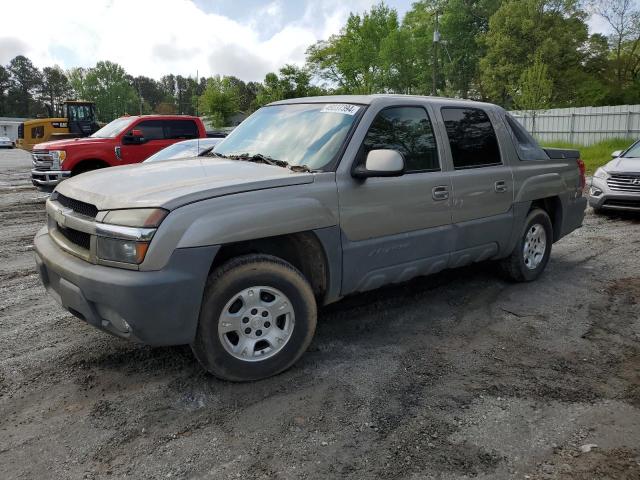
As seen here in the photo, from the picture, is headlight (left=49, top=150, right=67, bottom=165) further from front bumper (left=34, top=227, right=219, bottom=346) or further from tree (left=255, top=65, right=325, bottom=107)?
tree (left=255, top=65, right=325, bottom=107)

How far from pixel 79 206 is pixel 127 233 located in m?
0.74

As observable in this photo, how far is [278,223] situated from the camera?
3.32 metres

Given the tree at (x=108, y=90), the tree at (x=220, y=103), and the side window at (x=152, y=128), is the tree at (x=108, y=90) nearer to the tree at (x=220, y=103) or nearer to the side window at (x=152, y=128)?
the tree at (x=220, y=103)

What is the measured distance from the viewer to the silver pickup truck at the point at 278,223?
2988 mm

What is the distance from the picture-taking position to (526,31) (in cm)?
4556

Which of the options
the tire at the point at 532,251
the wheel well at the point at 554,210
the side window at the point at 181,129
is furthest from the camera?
the side window at the point at 181,129

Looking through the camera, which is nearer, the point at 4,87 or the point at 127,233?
the point at 127,233

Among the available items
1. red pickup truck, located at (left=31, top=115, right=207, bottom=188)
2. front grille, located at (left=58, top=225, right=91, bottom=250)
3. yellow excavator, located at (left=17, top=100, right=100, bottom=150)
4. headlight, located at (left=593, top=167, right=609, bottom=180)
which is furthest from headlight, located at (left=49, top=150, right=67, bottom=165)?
yellow excavator, located at (left=17, top=100, right=100, bottom=150)

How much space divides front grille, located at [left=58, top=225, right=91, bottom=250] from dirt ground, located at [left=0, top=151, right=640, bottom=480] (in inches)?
34.9

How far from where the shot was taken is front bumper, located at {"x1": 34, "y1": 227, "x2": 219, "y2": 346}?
290cm

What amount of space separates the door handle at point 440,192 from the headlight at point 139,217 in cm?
223

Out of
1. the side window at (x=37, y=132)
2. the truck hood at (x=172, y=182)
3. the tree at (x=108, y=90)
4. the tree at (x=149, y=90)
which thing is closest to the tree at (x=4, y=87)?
the tree at (x=108, y=90)

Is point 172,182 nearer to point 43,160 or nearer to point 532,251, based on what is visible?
point 532,251

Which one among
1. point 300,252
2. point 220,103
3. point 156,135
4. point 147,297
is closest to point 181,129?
point 156,135
